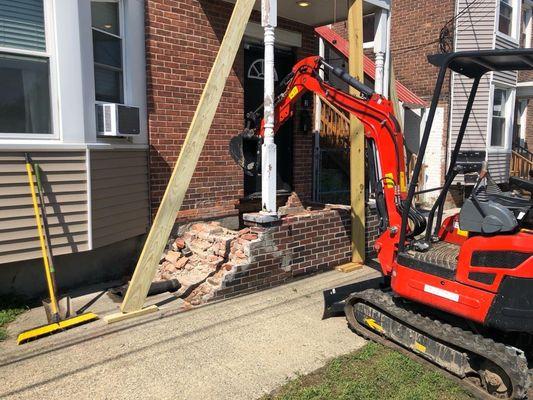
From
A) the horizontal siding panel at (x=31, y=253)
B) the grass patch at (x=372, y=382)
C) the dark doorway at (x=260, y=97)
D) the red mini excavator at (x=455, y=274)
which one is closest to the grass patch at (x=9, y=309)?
the horizontal siding panel at (x=31, y=253)

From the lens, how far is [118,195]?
18.8 feet

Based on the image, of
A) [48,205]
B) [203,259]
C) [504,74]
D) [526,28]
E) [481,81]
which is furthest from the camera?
[526,28]

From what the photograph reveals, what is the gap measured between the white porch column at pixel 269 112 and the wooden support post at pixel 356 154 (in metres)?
1.40

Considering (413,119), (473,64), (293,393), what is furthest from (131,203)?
(413,119)

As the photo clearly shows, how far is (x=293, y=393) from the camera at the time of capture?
11.2 feet

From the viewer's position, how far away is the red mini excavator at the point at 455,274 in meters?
3.38

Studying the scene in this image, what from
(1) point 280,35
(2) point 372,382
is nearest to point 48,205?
(2) point 372,382

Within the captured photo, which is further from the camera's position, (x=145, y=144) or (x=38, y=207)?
(x=145, y=144)

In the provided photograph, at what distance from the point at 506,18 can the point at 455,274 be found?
40.9 feet

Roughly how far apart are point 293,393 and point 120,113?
3739 millimetres

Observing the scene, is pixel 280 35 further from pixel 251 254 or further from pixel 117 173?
pixel 251 254

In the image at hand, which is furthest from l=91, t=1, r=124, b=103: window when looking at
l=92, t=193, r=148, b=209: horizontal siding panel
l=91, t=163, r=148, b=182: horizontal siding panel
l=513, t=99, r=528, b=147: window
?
l=513, t=99, r=528, b=147: window

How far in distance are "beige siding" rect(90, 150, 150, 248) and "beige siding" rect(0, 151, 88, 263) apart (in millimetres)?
167

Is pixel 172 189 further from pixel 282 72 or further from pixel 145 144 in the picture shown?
pixel 282 72
